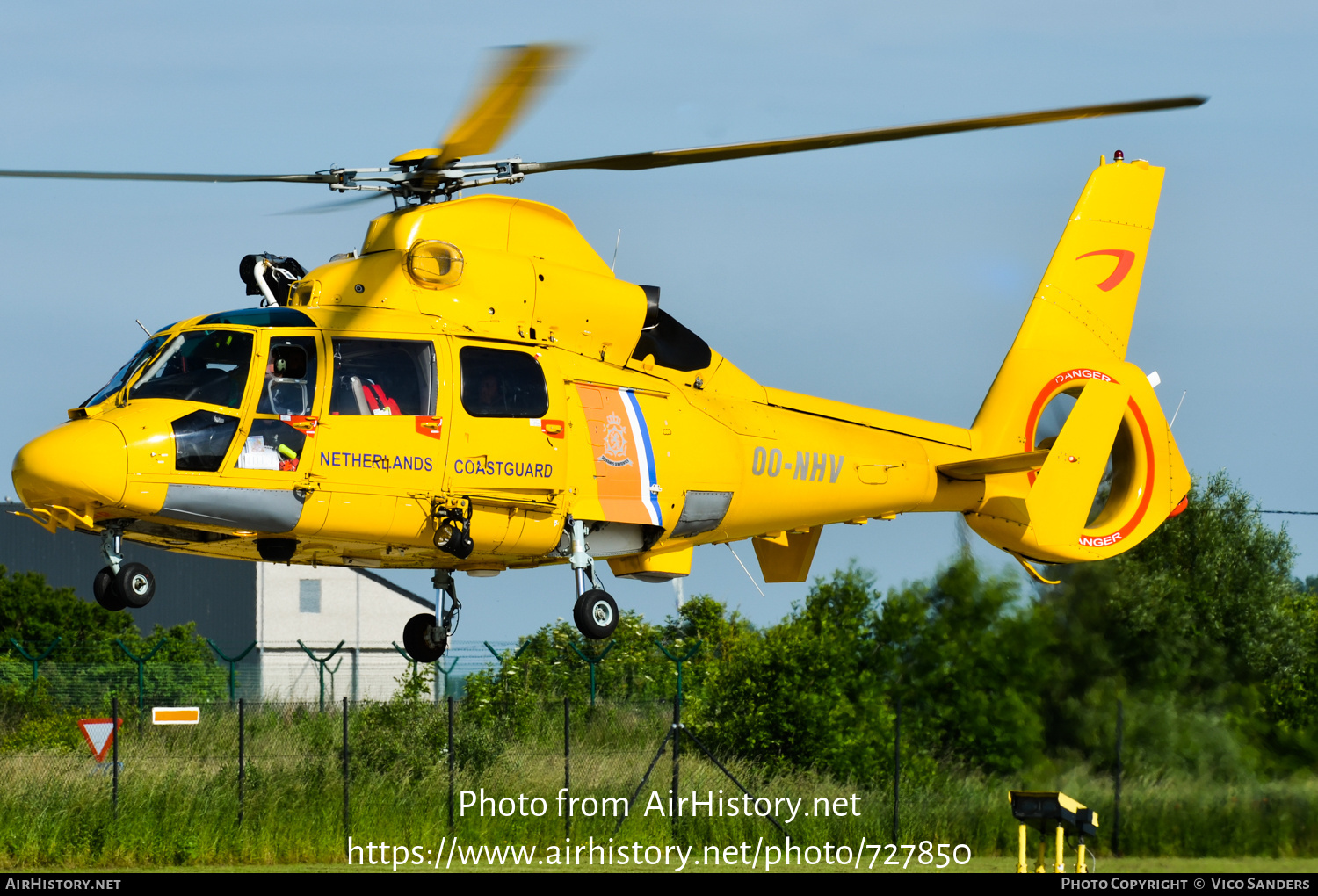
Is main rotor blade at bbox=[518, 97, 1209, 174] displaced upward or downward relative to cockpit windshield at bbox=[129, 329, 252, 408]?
upward

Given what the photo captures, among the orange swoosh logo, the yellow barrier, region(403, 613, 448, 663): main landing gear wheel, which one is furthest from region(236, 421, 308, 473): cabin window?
the orange swoosh logo

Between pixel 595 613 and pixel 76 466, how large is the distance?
4539mm

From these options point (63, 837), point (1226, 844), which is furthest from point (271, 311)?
point (1226, 844)

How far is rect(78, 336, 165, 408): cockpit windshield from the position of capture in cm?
1312

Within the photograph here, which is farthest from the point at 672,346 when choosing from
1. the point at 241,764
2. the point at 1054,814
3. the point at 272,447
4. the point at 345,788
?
the point at 241,764

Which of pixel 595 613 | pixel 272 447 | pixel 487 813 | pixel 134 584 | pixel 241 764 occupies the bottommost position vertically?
pixel 487 813

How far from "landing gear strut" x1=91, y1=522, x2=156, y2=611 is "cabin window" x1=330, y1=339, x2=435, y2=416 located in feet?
6.37

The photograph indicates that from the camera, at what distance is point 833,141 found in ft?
44.0

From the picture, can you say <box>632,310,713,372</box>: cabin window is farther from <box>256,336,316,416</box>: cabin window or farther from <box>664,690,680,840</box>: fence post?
<box>664,690,680,840</box>: fence post

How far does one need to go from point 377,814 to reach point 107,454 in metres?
11.0

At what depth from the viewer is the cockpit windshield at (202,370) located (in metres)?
13.1

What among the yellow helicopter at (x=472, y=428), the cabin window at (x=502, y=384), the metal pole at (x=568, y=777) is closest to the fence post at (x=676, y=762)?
the metal pole at (x=568, y=777)

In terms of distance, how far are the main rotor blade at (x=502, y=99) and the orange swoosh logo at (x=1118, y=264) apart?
30.8 feet

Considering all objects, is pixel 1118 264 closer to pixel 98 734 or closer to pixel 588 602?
pixel 588 602
